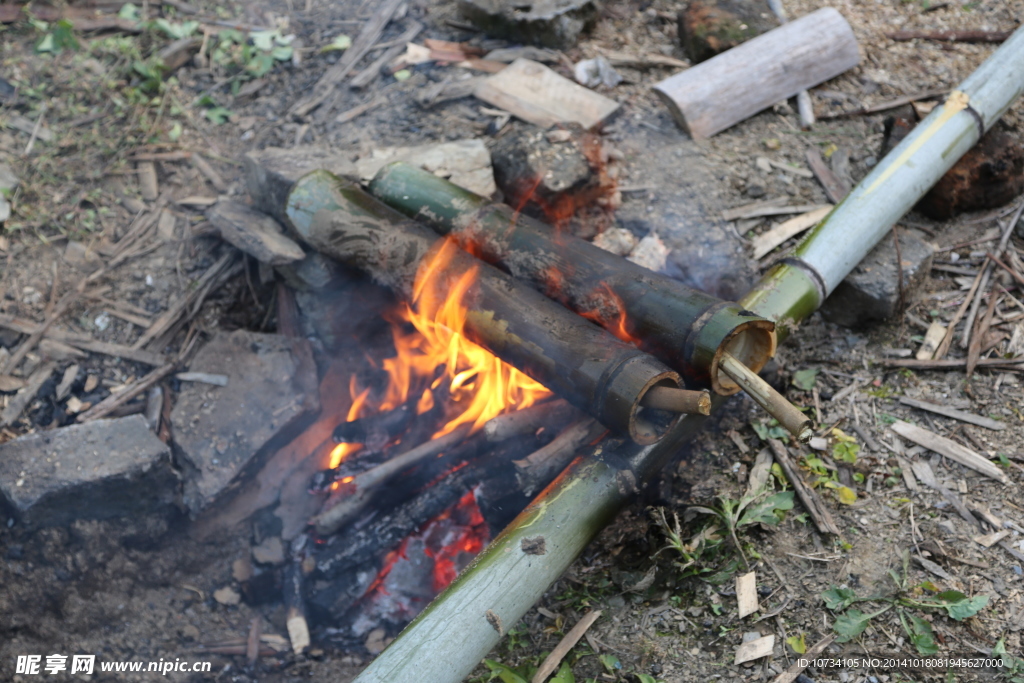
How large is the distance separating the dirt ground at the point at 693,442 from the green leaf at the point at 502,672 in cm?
2

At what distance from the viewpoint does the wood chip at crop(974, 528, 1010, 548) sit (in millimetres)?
3494

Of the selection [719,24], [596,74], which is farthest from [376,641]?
[719,24]

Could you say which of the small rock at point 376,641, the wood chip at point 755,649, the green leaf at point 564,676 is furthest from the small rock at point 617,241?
the small rock at point 376,641

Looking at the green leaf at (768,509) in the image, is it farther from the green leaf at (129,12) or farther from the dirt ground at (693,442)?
the green leaf at (129,12)

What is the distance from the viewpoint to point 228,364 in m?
4.81

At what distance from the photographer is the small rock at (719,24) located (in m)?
6.46

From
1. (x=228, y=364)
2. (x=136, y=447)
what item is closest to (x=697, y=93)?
(x=228, y=364)

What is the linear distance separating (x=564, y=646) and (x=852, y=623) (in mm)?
1369

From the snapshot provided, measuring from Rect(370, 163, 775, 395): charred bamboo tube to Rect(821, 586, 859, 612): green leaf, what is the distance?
1096 millimetres

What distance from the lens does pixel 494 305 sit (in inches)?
150

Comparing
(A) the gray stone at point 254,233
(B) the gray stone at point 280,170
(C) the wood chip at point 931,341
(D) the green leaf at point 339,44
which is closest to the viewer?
(C) the wood chip at point 931,341

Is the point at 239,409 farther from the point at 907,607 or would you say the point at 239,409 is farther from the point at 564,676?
the point at 907,607

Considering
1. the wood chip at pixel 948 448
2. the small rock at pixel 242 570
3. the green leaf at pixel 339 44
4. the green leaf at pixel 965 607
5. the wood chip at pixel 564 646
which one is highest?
the green leaf at pixel 339 44

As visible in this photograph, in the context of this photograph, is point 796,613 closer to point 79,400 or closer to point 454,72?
point 79,400
